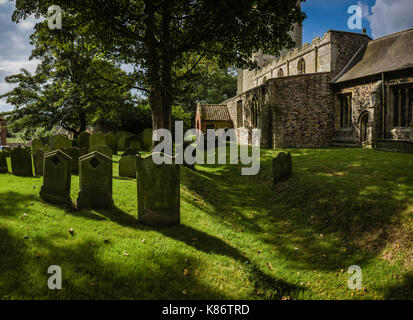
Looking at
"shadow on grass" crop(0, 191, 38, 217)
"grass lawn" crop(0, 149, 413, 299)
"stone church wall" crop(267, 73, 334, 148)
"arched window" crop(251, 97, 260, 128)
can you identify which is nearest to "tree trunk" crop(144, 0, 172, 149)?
"grass lawn" crop(0, 149, 413, 299)

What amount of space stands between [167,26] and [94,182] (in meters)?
8.04

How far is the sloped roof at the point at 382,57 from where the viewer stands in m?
15.9

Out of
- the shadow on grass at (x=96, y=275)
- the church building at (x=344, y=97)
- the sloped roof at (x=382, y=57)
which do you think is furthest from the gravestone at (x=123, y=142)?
the sloped roof at (x=382, y=57)

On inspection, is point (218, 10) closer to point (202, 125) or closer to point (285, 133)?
point (285, 133)

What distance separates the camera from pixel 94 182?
5.38 metres

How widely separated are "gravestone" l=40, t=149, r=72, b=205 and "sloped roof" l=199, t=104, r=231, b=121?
81.7ft

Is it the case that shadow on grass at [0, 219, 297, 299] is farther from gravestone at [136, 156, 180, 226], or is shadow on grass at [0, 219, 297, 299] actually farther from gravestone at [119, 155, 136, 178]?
gravestone at [119, 155, 136, 178]

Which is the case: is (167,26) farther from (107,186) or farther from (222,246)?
(222,246)

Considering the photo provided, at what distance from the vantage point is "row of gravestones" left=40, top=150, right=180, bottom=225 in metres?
4.98

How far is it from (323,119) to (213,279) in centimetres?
1822

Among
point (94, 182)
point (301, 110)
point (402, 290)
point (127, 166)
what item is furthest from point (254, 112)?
point (402, 290)

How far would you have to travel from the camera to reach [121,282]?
3135 millimetres
